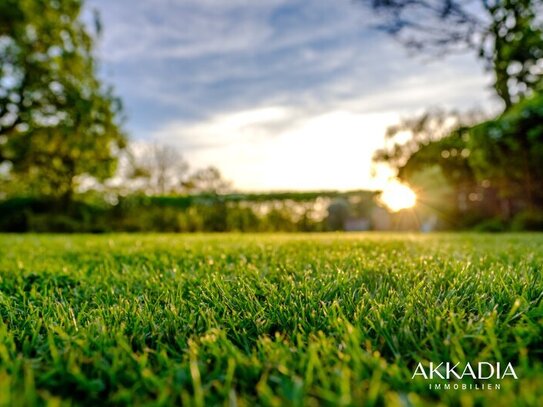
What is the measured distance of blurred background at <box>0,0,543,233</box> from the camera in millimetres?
9359

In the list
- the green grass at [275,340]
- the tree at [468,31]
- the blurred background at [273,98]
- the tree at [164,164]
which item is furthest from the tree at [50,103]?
the tree at [164,164]

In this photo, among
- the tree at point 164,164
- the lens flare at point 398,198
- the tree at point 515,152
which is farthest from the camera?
the tree at point 164,164

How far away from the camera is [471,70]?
12.2m

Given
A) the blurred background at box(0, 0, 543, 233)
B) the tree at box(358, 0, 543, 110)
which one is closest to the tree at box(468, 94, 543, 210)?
the blurred background at box(0, 0, 543, 233)

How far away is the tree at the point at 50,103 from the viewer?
11617 millimetres

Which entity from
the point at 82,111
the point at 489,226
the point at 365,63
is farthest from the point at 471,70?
the point at 82,111

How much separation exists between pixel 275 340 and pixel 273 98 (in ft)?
40.1

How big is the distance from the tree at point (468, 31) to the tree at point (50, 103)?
9.43 metres

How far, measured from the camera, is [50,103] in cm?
1212

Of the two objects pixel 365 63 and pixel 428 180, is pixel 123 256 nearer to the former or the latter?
pixel 365 63

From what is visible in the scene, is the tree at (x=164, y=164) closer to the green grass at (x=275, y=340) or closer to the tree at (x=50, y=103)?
the tree at (x=50, y=103)

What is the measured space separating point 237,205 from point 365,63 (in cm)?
579

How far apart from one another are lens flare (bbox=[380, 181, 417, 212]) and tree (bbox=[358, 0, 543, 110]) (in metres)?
4.21

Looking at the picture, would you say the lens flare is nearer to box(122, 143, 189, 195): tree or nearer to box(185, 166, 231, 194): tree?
box(185, 166, 231, 194): tree
